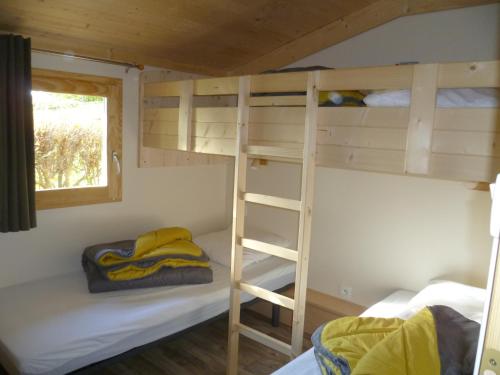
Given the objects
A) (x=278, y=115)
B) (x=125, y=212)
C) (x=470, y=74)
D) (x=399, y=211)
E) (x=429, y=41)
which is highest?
(x=429, y=41)

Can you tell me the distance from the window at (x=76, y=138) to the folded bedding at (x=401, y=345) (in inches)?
84.3

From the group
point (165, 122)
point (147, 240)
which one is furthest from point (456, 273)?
point (165, 122)

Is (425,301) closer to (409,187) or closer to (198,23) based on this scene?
(409,187)

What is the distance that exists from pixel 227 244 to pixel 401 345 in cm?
205

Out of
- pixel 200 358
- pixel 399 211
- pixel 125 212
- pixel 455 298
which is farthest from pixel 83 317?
pixel 399 211

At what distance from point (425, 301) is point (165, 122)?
2.21 meters

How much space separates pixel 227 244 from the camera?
339cm

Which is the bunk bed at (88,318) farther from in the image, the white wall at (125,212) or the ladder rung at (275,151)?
the ladder rung at (275,151)

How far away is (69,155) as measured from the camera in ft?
10.0

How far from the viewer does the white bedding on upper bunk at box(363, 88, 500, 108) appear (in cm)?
163

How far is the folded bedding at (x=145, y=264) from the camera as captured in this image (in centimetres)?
264

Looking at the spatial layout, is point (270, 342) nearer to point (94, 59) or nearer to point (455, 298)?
point (455, 298)

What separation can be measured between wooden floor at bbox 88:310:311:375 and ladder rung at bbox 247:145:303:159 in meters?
1.25

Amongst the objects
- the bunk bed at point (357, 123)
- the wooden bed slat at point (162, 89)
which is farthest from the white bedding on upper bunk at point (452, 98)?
the wooden bed slat at point (162, 89)
